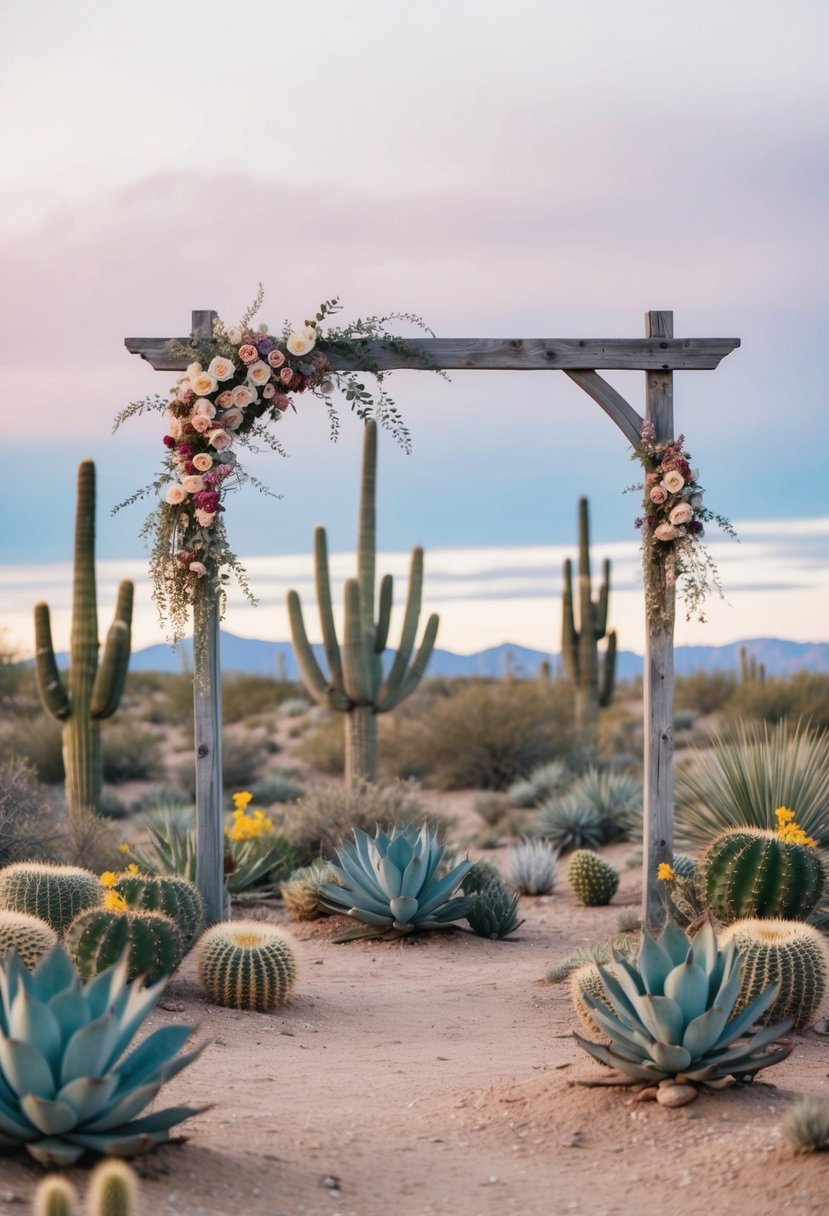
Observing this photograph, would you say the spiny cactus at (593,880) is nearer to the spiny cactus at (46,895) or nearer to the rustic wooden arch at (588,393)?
the rustic wooden arch at (588,393)

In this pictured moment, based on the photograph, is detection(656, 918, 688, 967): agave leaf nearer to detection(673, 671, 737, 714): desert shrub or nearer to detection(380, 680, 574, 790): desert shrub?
detection(380, 680, 574, 790): desert shrub

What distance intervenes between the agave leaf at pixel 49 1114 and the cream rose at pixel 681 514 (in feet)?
21.4

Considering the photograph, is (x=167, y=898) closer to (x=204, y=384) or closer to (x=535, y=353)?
(x=204, y=384)

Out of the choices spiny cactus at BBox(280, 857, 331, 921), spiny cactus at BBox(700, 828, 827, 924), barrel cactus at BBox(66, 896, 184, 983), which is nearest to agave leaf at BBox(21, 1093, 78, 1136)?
barrel cactus at BBox(66, 896, 184, 983)

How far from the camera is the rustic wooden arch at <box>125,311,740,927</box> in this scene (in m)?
10.1

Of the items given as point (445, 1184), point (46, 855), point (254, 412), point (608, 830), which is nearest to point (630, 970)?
point (445, 1184)

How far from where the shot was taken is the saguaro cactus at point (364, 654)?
55.8ft

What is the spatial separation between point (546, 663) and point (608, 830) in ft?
62.8

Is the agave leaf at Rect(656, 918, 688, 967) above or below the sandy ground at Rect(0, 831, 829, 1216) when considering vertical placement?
above

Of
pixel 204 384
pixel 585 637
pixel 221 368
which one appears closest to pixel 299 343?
pixel 221 368

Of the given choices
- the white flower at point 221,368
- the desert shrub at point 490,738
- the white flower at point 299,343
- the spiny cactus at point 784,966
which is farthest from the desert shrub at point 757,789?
the desert shrub at point 490,738

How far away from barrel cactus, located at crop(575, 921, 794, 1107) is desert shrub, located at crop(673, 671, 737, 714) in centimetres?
2745

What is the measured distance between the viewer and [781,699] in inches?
1158

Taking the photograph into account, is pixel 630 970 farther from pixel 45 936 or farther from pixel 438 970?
pixel 438 970
